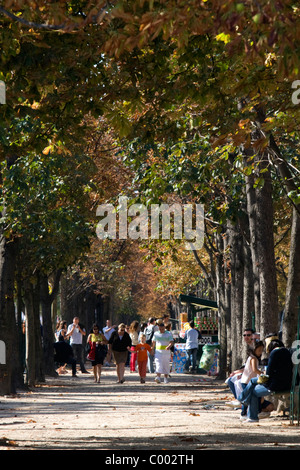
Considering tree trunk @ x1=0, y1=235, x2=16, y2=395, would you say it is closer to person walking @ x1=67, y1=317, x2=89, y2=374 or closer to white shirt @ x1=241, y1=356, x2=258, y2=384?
white shirt @ x1=241, y1=356, x2=258, y2=384

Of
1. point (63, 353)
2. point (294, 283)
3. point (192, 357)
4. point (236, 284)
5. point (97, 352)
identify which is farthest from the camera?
point (192, 357)

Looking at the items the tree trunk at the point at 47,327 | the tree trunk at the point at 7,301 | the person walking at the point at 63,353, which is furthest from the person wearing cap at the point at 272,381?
the tree trunk at the point at 47,327

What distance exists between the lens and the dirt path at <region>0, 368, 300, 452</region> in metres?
10.2

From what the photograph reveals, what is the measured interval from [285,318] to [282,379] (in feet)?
6.13

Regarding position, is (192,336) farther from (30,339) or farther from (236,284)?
(30,339)

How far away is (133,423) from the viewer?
13031 millimetres

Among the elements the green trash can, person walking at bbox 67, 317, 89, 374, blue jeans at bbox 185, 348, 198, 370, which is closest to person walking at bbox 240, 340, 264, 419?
the green trash can

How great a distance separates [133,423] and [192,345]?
634 inches

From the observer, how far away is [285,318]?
49.1 feet

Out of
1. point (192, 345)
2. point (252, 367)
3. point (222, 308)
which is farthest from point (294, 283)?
point (192, 345)

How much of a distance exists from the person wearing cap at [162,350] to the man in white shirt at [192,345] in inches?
100

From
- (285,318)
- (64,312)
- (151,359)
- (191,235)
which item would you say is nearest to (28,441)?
(285,318)

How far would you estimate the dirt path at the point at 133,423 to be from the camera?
10.2 m

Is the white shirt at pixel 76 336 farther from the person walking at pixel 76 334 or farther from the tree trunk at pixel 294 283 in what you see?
the tree trunk at pixel 294 283
